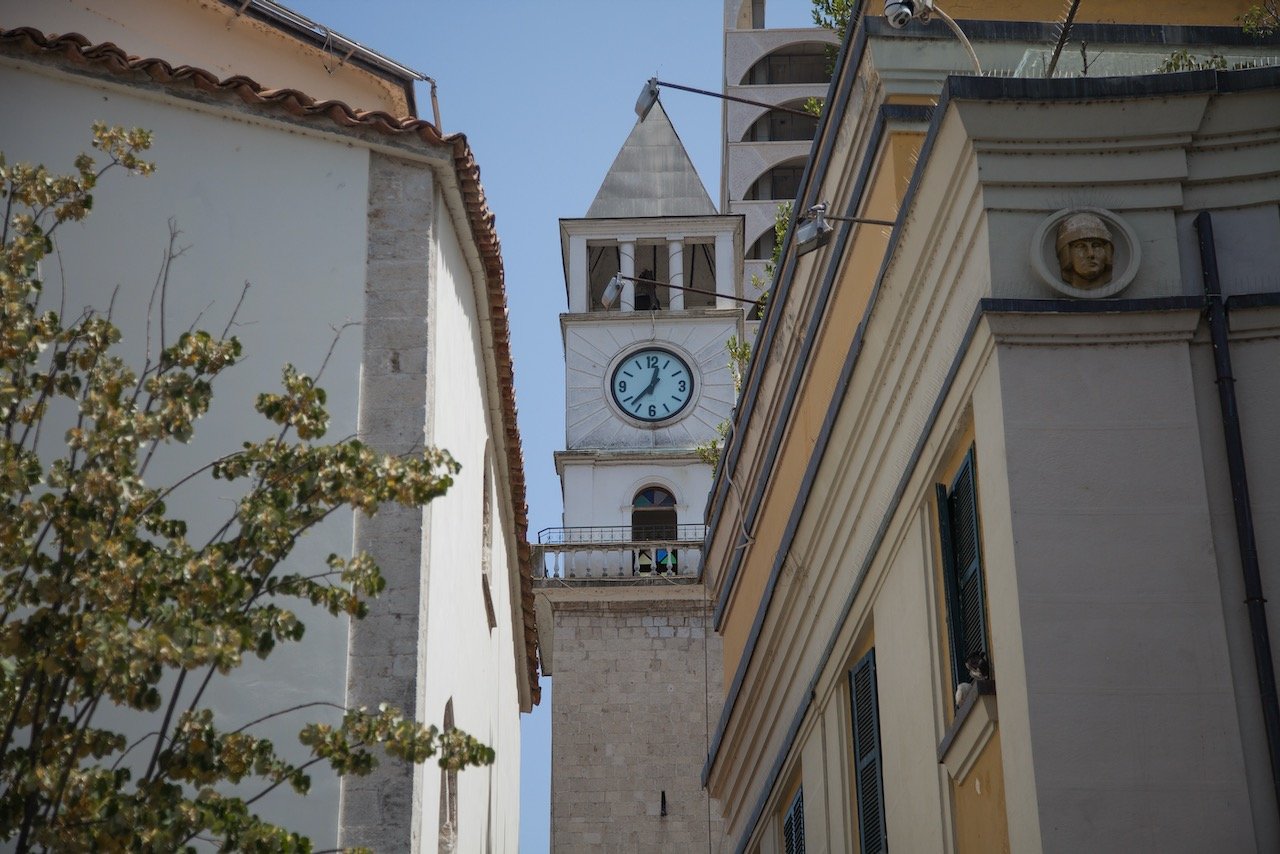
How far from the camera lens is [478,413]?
1647cm

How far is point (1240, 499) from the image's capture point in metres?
9.41

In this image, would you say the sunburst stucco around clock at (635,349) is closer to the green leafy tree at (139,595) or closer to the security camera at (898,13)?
the security camera at (898,13)

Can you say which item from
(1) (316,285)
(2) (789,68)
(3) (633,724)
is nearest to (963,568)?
(1) (316,285)

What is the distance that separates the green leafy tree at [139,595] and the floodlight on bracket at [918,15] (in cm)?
483

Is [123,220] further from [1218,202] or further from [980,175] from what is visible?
[1218,202]

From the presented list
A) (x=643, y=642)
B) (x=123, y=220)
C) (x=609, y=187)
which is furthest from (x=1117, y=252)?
(x=609, y=187)

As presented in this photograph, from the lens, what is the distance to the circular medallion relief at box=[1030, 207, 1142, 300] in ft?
32.5

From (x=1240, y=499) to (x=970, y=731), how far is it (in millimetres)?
1745

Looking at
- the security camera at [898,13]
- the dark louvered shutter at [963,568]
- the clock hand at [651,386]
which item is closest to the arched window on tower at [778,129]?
the clock hand at [651,386]

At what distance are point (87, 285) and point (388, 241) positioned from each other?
1.87 meters

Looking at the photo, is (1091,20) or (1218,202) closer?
(1218,202)

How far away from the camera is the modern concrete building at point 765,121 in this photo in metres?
64.8

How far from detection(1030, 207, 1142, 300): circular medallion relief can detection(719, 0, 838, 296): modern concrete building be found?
53200 mm

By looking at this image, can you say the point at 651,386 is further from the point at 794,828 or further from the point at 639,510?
the point at 794,828
